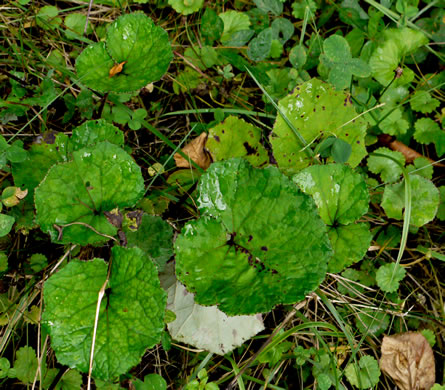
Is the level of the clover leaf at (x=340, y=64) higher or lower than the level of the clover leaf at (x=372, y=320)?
higher

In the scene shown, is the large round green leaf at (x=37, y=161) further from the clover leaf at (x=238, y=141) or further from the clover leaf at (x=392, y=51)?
Result: the clover leaf at (x=392, y=51)

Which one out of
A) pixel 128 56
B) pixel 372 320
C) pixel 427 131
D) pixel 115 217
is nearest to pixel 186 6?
pixel 128 56

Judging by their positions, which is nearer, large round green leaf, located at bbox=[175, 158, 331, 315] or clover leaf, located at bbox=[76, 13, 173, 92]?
large round green leaf, located at bbox=[175, 158, 331, 315]

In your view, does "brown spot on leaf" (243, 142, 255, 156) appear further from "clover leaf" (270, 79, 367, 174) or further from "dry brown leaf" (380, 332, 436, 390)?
"dry brown leaf" (380, 332, 436, 390)

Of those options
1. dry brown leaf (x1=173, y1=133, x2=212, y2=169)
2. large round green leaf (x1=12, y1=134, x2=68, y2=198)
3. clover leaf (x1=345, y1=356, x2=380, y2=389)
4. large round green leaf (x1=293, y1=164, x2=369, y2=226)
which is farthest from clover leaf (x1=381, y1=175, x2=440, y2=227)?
large round green leaf (x1=12, y1=134, x2=68, y2=198)

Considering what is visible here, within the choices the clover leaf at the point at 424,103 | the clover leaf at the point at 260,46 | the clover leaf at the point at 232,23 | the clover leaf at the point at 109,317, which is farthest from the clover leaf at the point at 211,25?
the clover leaf at the point at 109,317

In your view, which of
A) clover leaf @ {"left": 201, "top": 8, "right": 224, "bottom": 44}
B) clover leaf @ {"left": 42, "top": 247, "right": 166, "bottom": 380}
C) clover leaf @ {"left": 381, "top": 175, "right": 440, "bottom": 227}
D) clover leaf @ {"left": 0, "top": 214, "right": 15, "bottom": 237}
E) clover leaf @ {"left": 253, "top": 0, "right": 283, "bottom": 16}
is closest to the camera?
clover leaf @ {"left": 42, "top": 247, "right": 166, "bottom": 380}

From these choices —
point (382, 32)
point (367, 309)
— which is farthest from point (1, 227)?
point (382, 32)

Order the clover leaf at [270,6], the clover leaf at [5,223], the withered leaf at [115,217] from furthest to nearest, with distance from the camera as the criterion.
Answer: the clover leaf at [270,6], the clover leaf at [5,223], the withered leaf at [115,217]
